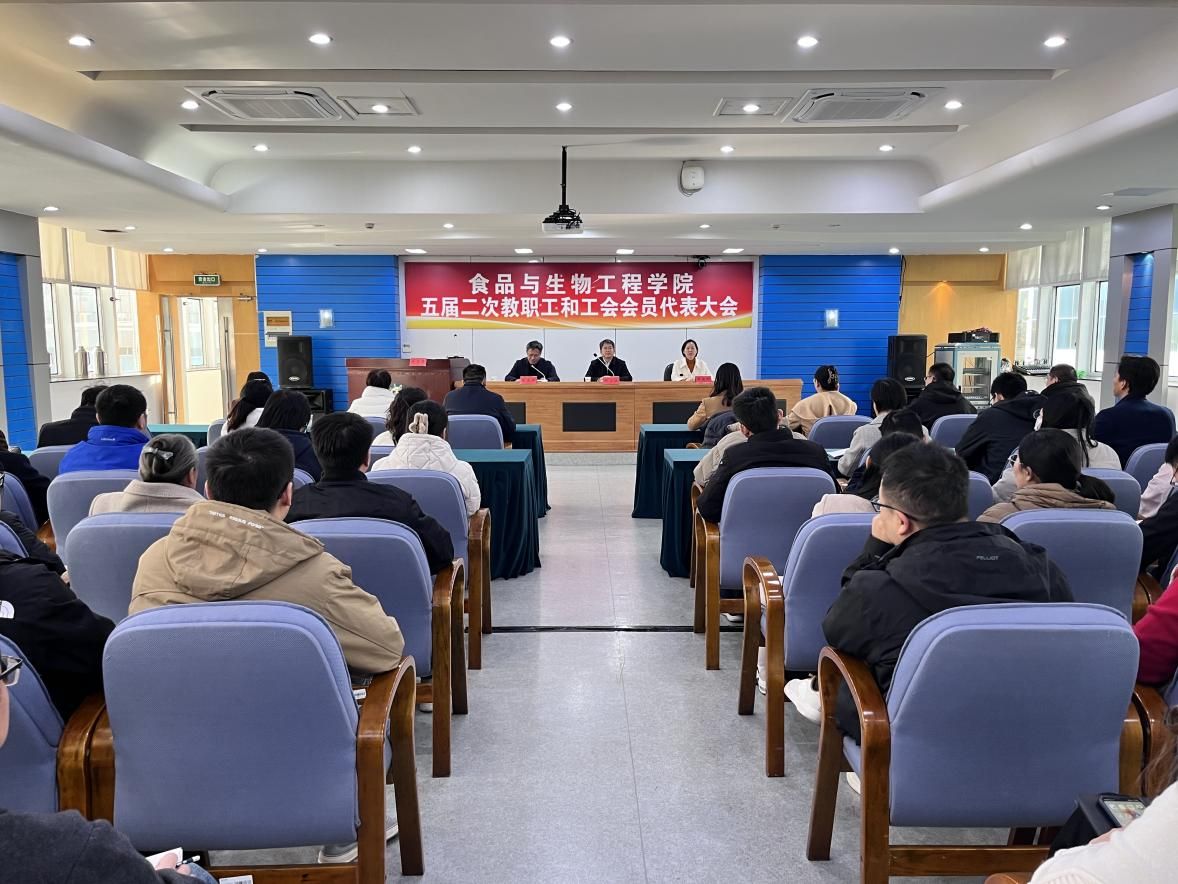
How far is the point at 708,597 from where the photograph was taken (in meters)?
3.59

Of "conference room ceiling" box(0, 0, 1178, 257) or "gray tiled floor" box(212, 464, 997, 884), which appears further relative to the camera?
"conference room ceiling" box(0, 0, 1178, 257)

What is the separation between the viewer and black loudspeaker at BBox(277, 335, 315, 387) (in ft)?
42.3

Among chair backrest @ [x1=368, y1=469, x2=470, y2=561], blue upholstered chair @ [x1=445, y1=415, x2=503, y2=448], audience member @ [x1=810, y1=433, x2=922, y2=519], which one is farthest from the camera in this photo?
blue upholstered chair @ [x1=445, y1=415, x2=503, y2=448]

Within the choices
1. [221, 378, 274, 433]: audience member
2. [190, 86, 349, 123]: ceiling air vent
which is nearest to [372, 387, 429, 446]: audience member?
[221, 378, 274, 433]: audience member

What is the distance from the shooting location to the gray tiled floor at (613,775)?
2.28 metres

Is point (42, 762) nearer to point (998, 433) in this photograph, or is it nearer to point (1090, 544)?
point (1090, 544)

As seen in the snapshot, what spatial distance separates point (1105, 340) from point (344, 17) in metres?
8.49

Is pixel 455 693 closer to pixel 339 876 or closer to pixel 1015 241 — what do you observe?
pixel 339 876

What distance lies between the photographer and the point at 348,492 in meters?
2.73

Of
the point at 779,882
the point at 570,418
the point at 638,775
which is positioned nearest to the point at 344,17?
the point at 638,775

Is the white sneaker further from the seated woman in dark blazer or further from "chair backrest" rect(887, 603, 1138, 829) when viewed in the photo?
the seated woman in dark blazer

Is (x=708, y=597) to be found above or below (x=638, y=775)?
above

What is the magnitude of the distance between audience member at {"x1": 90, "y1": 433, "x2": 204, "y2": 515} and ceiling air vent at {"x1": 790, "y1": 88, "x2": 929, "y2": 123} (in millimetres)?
5103

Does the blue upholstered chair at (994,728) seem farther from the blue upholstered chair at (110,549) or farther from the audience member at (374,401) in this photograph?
the audience member at (374,401)
